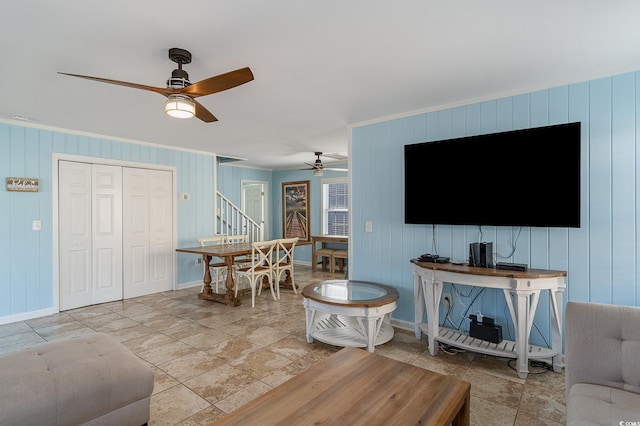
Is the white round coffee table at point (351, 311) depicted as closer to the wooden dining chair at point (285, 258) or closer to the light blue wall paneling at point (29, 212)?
the wooden dining chair at point (285, 258)

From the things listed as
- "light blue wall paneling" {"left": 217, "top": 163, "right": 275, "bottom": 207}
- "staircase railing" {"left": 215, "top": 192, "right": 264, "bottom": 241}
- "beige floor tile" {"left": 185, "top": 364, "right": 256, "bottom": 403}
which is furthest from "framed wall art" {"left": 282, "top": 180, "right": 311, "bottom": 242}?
"beige floor tile" {"left": 185, "top": 364, "right": 256, "bottom": 403}

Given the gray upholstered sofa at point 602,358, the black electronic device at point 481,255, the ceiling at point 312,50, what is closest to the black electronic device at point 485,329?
the black electronic device at point 481,255

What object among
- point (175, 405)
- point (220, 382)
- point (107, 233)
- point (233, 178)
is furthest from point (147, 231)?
point (175, 405)

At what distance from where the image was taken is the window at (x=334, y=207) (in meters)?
7.48

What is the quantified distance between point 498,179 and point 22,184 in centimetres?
537

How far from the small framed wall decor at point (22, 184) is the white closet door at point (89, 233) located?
0.27 metres

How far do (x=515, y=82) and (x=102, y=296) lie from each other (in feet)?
18.8

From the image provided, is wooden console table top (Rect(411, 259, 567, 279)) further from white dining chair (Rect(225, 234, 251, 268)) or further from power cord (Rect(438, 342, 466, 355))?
white dining chair (Rect(225, 234, 251, 268))

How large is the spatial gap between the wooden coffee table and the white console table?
3.98ft

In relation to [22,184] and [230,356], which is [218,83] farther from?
[22,184]

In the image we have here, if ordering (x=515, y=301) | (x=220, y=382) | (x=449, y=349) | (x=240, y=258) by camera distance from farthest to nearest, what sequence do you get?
(x=240, y=258) → (x=449, y=349) → (x=515, y=301) → (x=220, y=382)

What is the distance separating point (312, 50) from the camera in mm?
2268

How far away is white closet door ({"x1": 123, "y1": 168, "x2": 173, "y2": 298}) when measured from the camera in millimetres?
4984

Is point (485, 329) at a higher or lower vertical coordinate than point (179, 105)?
lower
